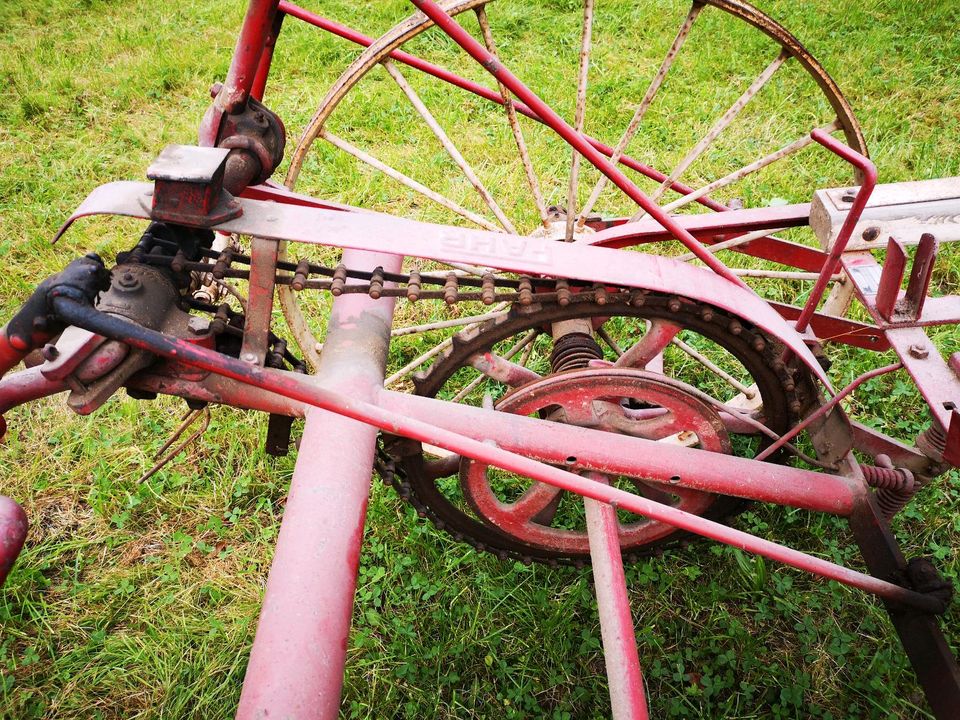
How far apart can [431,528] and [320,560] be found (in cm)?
125

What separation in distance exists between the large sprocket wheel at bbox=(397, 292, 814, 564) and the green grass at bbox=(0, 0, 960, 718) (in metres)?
0.24

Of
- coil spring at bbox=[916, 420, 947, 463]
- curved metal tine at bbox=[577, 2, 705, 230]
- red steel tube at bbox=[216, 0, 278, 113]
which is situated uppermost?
curved metal tine at bbox=[577, 2, 705, 230]

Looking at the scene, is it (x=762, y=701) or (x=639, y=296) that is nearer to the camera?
(x=639, y=296)

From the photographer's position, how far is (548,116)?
5.96 feet

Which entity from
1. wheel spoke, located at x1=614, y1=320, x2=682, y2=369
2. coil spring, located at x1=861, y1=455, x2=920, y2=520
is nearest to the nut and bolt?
wheel spoke, located at x1=614, y1=320, x2=682, y2=369

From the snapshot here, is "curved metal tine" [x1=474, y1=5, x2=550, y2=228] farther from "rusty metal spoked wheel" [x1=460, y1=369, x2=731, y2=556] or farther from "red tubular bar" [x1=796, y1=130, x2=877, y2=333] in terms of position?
"red tubular bar" [x1=796, y1=130, x2=877, y2=333]

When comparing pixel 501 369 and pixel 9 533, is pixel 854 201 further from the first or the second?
pixel 9 533

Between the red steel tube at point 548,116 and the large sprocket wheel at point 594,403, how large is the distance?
16 cm

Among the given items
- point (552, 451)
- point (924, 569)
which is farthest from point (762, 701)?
point (552, 451)

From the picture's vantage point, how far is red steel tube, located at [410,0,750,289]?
5.47 feet

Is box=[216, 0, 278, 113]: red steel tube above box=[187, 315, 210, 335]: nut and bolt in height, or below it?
above

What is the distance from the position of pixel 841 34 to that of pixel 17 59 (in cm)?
529

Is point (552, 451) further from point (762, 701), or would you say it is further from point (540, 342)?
point (540, 342)

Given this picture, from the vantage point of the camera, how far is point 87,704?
234 cm
